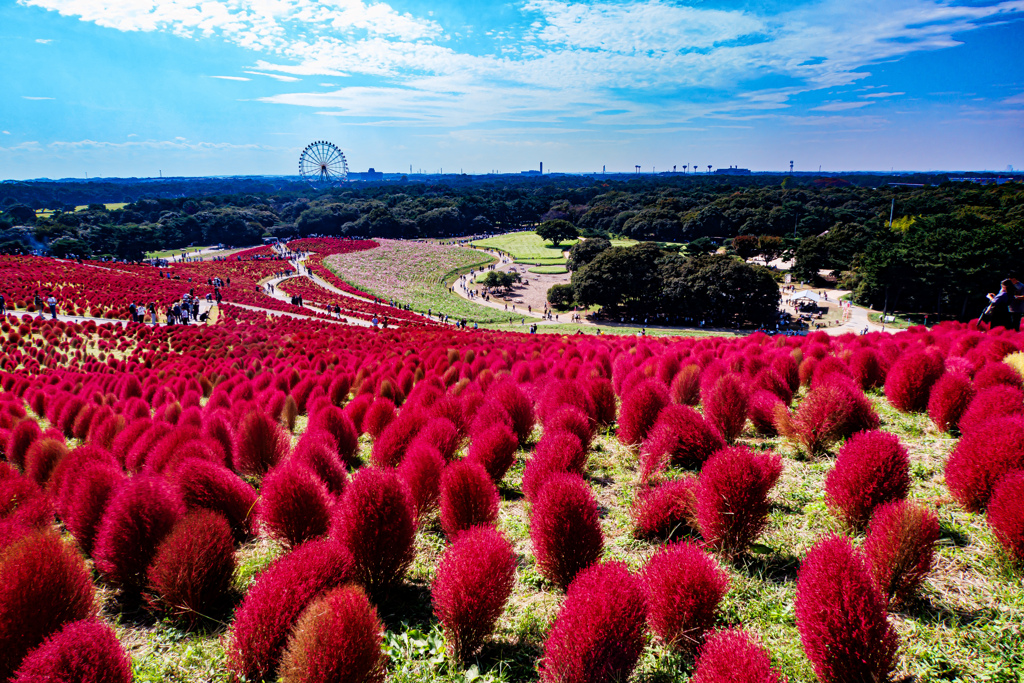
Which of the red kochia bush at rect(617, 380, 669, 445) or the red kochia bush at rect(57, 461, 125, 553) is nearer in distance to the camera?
the red kochia bush at rect(57, 461, 125, 553)

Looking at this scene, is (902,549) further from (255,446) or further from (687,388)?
(255,446)

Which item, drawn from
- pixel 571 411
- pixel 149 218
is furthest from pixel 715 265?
pixel 149 218

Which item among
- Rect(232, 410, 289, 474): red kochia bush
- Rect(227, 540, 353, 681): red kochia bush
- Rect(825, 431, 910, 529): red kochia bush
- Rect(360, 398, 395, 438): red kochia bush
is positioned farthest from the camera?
Rect(360, 398, 395, 438): red kochia bush

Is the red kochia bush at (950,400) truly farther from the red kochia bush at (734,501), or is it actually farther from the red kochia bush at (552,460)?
the red kochia bush at (552,460)

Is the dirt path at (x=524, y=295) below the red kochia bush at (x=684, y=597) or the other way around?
below

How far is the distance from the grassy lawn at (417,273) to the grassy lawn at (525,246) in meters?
8.88

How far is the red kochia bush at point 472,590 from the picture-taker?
12.3ft

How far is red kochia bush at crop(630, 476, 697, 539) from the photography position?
17.3 feet

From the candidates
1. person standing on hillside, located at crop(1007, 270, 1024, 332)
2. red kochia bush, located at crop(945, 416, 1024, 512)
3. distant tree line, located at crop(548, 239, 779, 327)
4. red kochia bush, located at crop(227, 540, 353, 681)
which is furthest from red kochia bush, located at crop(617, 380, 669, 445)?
distant tree line, located at crop(548, 239, 779, 327)

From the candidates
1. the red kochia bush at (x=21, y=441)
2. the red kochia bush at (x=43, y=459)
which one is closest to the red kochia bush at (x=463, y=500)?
the red kochia bush at (x=43, y=459)

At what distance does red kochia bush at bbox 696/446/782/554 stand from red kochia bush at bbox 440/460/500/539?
84.2 inches

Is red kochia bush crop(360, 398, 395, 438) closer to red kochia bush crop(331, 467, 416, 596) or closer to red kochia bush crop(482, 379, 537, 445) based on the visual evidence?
red kochia bush crop(482, 379, 537, 445)

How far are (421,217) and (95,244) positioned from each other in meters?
69.8

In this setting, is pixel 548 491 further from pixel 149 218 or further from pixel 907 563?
pixel 149 218
